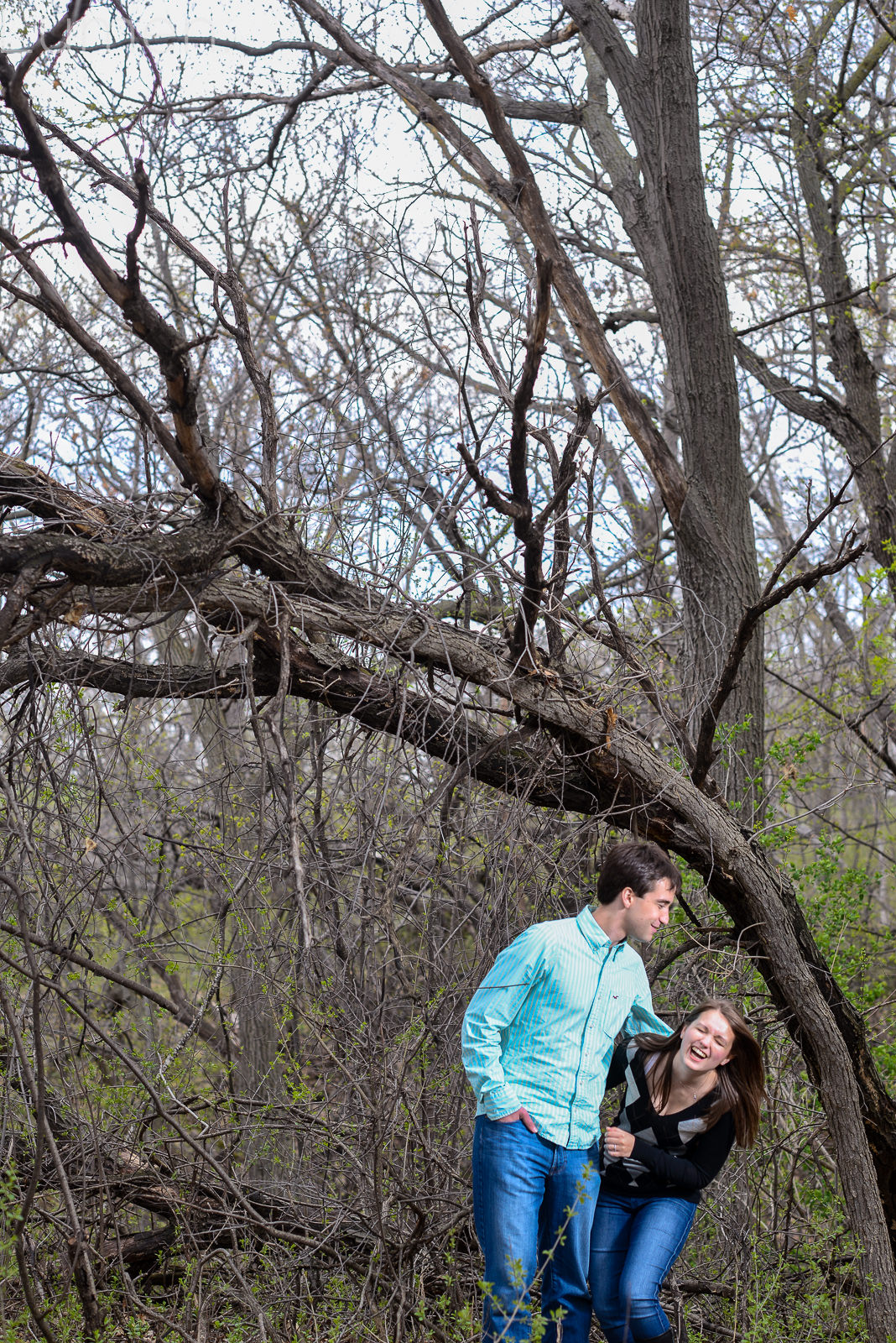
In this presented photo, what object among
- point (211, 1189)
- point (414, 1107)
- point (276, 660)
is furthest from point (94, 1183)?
point (276, 660)

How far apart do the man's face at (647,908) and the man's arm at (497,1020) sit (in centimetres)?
29

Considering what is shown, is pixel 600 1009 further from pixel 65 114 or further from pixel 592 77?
pixel 592 77

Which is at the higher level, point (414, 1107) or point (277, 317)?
point (277, 317)

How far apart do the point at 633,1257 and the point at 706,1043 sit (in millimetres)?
636

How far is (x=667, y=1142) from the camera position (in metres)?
3.46

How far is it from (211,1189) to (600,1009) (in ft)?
6.58

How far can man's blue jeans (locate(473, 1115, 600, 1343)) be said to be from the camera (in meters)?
3.06

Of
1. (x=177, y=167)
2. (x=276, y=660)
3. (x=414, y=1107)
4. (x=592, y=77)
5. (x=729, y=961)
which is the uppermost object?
(x=592, y=77)

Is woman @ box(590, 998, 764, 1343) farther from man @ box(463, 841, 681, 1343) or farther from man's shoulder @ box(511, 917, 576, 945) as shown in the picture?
man's shoulder @ box(511, 917, 576, 945)

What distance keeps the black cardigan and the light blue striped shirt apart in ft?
0.71

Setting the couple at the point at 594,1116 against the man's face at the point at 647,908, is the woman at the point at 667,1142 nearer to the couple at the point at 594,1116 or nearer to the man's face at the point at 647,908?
the couple at the point at 594,1116

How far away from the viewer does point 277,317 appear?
1045 centimetres

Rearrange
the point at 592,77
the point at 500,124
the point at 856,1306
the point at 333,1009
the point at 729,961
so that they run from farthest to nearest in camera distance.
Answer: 1. the point at 592,77
2. the point at 500,124
3. the point at 729,961
4. the point at 856,1306
5. the point at 333,1009

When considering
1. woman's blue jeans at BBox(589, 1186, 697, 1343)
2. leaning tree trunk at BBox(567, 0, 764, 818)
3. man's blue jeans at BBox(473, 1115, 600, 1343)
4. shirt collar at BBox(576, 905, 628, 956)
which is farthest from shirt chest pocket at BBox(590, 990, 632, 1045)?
leaning tree trunk at BBox(567, 0, 764, 818)
